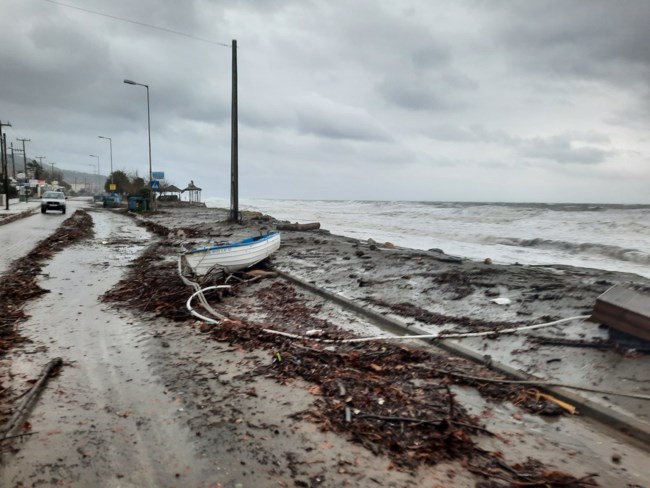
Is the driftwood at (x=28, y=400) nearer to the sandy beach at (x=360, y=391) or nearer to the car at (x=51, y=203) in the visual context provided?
the sandy beach at (x=360, y=391)

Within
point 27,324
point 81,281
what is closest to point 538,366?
point 27,324

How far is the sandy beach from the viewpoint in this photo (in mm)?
3240

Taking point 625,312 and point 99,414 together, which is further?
point 625,312

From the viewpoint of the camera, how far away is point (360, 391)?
445cm

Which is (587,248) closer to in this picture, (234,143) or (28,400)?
(234,143)

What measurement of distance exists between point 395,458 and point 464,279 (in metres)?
6.45

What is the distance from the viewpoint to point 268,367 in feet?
16.9

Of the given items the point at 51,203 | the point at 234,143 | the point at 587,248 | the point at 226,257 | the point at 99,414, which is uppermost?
the point at 234,143

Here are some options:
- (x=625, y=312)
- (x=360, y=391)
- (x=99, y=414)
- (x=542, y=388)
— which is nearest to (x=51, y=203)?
(x=99, y=414)

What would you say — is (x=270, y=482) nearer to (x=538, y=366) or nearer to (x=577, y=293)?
(x=538, y=366)

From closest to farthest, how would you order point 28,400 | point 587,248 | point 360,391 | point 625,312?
point 28,400 < point 360,391 < point 625,312 < point 587,248

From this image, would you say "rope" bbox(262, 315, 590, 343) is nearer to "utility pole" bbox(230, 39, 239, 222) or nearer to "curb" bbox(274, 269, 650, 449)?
"curb" bbox(274, 269, 650, 449)

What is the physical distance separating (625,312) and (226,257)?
24.9 feet

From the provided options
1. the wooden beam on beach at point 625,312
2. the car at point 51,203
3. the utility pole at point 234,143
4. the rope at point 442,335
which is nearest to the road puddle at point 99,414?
the rope at point 442,335
